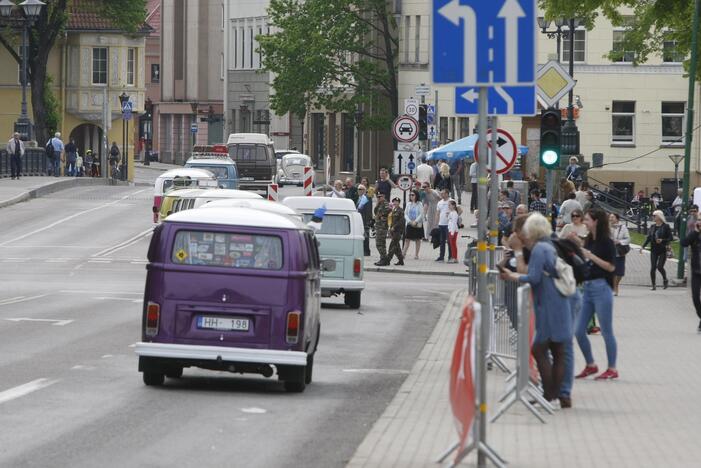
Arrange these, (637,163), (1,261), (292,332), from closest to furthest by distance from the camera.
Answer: (292,332) < (1,261) < (637,163)

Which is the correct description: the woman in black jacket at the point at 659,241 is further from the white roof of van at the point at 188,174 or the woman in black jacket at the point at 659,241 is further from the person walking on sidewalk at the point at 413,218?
the white roof of van at the point at 188,174

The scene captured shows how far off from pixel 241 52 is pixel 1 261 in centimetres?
8472

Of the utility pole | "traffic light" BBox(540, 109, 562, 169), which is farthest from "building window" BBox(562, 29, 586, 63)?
"traffic light" BBox(540, 109, 562, 169)

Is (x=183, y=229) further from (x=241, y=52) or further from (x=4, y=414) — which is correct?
(x=241, y=52)

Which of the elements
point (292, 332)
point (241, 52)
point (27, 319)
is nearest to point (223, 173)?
point (27, 319)

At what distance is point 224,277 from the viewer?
665 inches

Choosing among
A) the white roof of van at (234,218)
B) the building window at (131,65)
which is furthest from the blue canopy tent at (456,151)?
the building window at (131,65)

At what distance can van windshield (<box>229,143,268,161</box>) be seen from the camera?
7169cm

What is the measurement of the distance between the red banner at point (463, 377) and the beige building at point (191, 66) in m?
122

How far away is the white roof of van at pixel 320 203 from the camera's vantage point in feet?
105

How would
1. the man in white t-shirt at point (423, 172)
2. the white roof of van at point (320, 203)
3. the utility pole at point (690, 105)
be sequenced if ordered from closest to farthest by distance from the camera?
the white roof of van at point (320, 203) → the utility pole at point (690, 105) → the man in white t-shirt at point (423, 172)

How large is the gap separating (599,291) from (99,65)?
268ft

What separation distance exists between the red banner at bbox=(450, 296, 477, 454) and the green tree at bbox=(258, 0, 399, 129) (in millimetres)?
70131

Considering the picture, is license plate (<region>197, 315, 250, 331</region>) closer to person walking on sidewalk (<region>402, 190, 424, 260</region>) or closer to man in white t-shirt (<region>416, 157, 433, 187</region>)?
person walking on sidewalk (<region>402, 190, 424, 260</region>)
